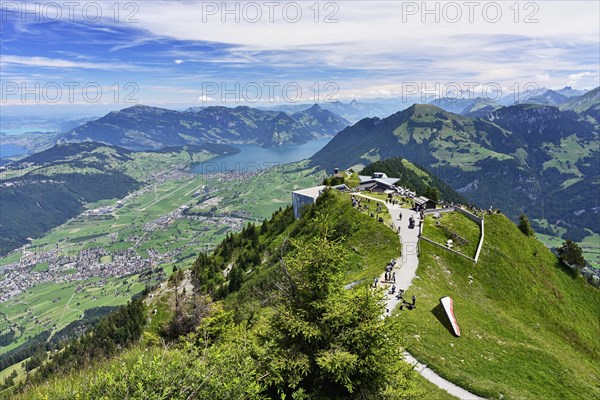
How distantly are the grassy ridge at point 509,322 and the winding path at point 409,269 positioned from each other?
82 cm

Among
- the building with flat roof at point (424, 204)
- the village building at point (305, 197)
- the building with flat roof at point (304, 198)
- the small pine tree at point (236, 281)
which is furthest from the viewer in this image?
the village building at point (305, 197)

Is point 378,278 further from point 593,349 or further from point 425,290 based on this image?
point 593,349

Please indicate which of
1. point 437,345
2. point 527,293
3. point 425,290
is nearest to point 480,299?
point 425,290

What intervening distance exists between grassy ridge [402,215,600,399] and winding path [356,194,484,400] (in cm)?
82

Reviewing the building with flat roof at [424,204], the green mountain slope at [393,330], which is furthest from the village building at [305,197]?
the building with flat roof at [424,204]

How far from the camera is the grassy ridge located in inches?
1256

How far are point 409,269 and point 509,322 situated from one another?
43.0 ft

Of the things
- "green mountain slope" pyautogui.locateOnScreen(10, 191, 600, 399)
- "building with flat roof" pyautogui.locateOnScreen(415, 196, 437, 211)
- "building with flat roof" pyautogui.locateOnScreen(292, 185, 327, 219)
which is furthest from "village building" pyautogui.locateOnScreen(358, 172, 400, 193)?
"green mountain slope" pyautogui.locateOnScreen(10, 191, 600, 399)

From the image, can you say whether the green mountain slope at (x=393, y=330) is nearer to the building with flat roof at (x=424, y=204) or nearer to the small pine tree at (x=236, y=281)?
the small pine tree at (x=236, y=281)

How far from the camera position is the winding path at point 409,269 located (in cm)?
2870

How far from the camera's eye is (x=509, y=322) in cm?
4275

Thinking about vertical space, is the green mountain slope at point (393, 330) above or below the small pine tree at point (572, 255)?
above

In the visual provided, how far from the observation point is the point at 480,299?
47.5m

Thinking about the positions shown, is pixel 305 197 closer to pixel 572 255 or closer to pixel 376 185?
pixel 376 185
